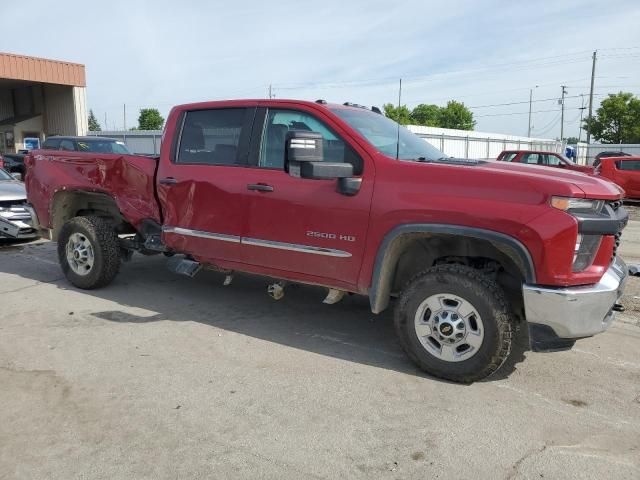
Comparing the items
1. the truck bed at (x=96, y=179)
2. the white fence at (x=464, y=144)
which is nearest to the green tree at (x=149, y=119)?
the white fence at (x=464, y=144)

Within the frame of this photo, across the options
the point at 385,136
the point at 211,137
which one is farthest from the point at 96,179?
the point at 385,136

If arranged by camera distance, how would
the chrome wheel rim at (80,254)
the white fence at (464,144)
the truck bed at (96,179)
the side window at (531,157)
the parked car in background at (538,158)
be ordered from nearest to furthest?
the truck bed at (96,179) < the chrome wheel rim at (80,254) < the parked car in background at (538,158) < the side window at (531,157) < the white fence at (464,144)

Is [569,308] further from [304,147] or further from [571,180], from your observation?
[304,147]

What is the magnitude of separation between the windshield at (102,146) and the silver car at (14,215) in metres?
5.15

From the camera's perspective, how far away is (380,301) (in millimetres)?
4082

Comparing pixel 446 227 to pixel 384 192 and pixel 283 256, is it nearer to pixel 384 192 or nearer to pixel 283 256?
pixel 384 192

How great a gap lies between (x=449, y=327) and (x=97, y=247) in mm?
3908

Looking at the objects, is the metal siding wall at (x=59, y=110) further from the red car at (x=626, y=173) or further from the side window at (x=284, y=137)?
the side window at (x=284, y=137)

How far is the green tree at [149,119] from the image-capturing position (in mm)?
69562

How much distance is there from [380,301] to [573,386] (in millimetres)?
1463

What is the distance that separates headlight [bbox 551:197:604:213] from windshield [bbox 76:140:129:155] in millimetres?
12604

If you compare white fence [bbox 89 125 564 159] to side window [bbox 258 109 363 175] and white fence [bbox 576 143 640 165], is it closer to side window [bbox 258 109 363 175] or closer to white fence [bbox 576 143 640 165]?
white fence [bbox 576 143 640 165]

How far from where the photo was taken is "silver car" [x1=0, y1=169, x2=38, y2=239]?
866cm

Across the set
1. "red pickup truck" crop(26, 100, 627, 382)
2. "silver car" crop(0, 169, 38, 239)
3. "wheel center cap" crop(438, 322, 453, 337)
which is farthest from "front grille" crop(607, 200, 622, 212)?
"silver car" crop(0, 169, 38, 239)
